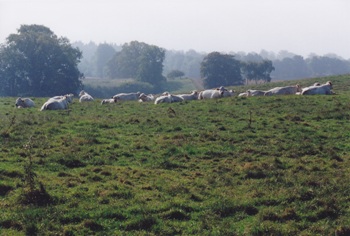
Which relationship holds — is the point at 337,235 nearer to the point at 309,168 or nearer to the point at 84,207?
the point at 309,168

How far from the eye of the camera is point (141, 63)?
129m

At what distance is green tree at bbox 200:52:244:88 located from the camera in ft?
369

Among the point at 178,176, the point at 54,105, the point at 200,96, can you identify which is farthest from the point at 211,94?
the point at 178,176

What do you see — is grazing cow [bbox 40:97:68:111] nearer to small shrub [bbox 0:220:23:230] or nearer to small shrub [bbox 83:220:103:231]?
small shrub [bbox 0:220:23:230]

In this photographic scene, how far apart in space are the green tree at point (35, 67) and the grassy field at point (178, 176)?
59598 mm

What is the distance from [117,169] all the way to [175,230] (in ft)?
16.2

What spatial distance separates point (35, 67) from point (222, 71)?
52.7 meters

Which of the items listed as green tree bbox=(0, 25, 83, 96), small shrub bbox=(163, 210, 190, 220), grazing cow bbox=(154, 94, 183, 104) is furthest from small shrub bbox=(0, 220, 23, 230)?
green tree bbox=(0, 25, 83, 96)

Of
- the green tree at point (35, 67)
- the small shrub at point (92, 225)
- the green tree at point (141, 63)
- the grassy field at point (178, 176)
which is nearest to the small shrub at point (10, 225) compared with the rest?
the grassy field at point (178, 176)

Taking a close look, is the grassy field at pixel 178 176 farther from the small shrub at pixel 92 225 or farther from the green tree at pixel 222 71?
the green tree at pixel 222 71

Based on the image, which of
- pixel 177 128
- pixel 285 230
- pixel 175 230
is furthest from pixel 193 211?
pixel 177 128

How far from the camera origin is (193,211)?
401 inches

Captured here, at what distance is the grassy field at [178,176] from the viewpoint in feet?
30.6

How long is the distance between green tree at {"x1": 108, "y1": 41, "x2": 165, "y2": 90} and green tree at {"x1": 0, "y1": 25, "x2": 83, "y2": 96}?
146 feet
